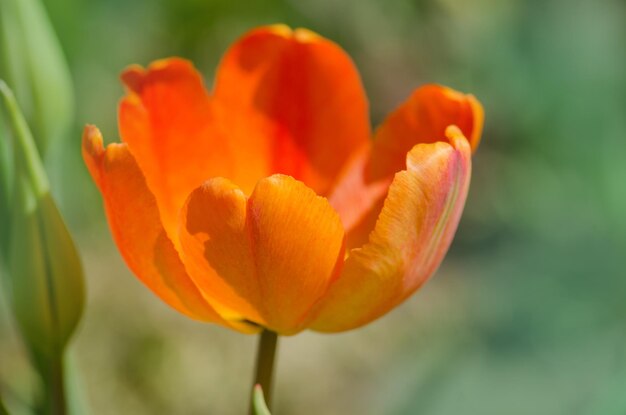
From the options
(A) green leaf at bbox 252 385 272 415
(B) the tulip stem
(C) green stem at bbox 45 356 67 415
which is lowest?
(C) green stem at bbox 45 356 67 415

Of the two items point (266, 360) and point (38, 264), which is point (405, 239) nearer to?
point (266, 360)

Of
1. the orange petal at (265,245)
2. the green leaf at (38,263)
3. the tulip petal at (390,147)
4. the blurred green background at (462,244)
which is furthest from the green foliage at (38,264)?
the blurred green background at (462,244)

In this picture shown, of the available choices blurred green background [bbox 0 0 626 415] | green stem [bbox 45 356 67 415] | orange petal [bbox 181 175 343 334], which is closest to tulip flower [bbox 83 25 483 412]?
orange petal [bbox 181 175 343 334]

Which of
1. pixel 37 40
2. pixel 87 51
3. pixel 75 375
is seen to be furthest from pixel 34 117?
pixel 87 51

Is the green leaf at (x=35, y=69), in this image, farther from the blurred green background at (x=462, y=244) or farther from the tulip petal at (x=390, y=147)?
the blurred green background at (x=462, y=244)

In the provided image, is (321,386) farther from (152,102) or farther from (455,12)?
(152,102)

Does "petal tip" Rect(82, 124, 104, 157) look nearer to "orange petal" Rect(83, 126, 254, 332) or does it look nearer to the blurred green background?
"orange petal" Rect(83, 126, 254, 332)

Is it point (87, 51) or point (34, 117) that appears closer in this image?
point (34, 117)

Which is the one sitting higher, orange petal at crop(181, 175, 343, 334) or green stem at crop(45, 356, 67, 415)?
orange petal at crop(181, 175, 343, 334)
